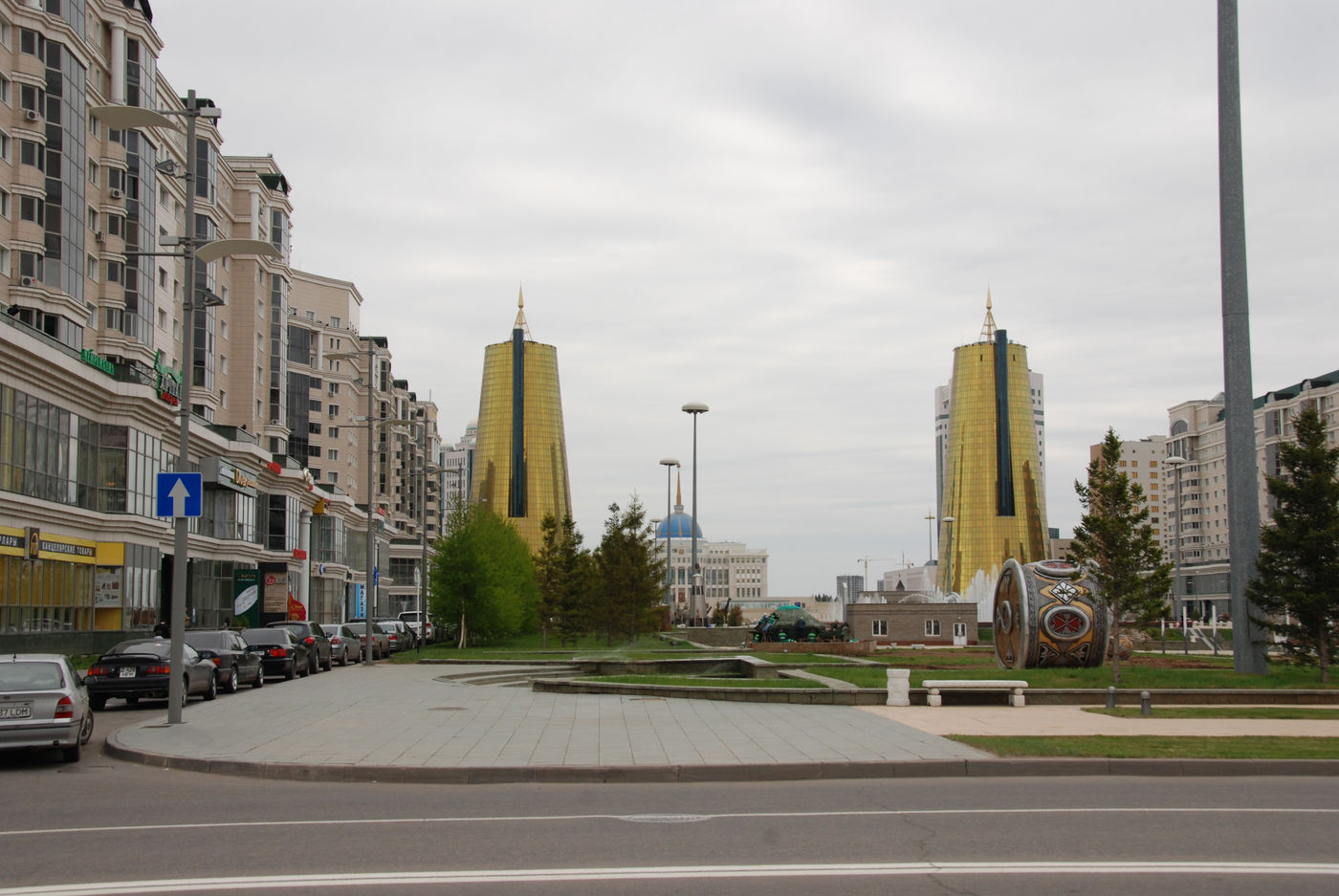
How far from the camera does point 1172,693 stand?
2233cm

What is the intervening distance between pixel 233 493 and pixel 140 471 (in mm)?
17787

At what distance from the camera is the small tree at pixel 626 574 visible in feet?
182

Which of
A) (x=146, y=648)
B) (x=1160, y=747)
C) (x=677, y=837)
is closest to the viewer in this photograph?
(x=677, y=837)

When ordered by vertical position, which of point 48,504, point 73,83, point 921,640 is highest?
point 73,83

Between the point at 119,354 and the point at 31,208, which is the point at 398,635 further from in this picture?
the point at 31,208

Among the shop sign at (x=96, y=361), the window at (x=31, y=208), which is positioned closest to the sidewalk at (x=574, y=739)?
the shop sign at (x=96, y=361)

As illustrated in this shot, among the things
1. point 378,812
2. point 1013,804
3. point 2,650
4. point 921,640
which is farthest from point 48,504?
point 921,640

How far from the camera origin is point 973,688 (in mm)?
21719

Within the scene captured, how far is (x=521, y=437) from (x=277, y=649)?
384 ft

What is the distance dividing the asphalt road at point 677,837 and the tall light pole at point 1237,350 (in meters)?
13.8

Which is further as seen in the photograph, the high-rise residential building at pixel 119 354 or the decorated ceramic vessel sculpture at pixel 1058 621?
the high-rise residential building at pixel 119 354

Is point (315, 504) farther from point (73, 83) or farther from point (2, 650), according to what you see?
point (2, 650)

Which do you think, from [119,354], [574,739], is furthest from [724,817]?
[119,354]

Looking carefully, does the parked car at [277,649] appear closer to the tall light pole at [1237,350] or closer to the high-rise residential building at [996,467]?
the tall light pole at [1237,350]
